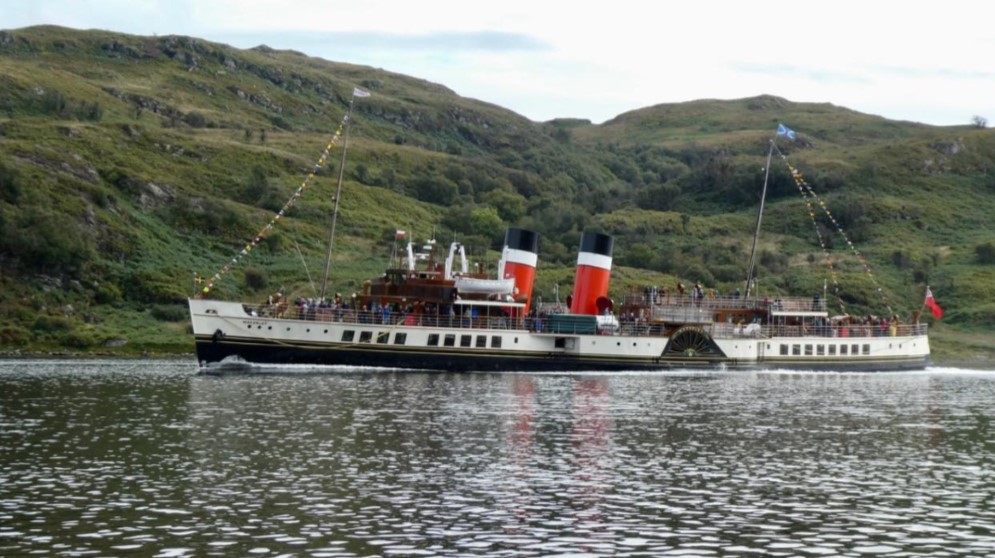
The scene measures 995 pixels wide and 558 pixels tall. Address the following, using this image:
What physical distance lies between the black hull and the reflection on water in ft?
32.4

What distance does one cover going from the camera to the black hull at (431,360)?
230ft

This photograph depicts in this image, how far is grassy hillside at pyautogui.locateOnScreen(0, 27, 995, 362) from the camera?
319 feet

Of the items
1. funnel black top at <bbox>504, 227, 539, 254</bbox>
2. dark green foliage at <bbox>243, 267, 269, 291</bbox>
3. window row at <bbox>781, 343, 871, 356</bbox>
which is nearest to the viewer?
funnel black top at <bbox>504, 227, 539, 254</bbox>

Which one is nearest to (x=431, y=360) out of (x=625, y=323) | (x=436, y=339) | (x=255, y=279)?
(x=436, y=339)

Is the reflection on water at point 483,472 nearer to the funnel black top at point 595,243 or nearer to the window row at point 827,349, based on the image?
the funnel black top at point 595,243

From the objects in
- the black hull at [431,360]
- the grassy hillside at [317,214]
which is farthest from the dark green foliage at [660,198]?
the black hull at [431,360]

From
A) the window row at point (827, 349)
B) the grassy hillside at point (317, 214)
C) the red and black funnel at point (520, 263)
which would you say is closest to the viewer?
the red and black funnel at point (520, 263)

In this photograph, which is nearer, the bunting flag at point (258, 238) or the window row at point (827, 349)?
the bunting flag at point (258, 238)

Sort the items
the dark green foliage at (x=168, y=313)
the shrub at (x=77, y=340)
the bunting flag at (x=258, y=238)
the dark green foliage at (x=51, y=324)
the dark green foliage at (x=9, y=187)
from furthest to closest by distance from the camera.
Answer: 1. the dark green foliage at (x=9, y=187)
2. the dark green foliage at (x=168, y=313)
3. the dark green foliage at (x=51, y=324)
4. the shrub at (x=77, y=340)
5. the bunting flag at (x=258, y=238)

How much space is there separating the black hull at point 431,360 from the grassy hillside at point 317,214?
1947cm

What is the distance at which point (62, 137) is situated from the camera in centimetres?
13075

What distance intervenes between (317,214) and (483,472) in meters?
97.0

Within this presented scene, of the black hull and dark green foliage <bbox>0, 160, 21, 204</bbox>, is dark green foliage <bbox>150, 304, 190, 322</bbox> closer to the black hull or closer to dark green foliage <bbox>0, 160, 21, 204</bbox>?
dark green foliage <bbox>0, 160, 21, 204</bbox>

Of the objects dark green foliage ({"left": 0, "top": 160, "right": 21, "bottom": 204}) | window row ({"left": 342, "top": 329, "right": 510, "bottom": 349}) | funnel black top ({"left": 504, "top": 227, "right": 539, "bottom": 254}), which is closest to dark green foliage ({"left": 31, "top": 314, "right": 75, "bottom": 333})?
dark green foliage ({"left": 0, "top": 160, "right": 21, "bottom": 204})
